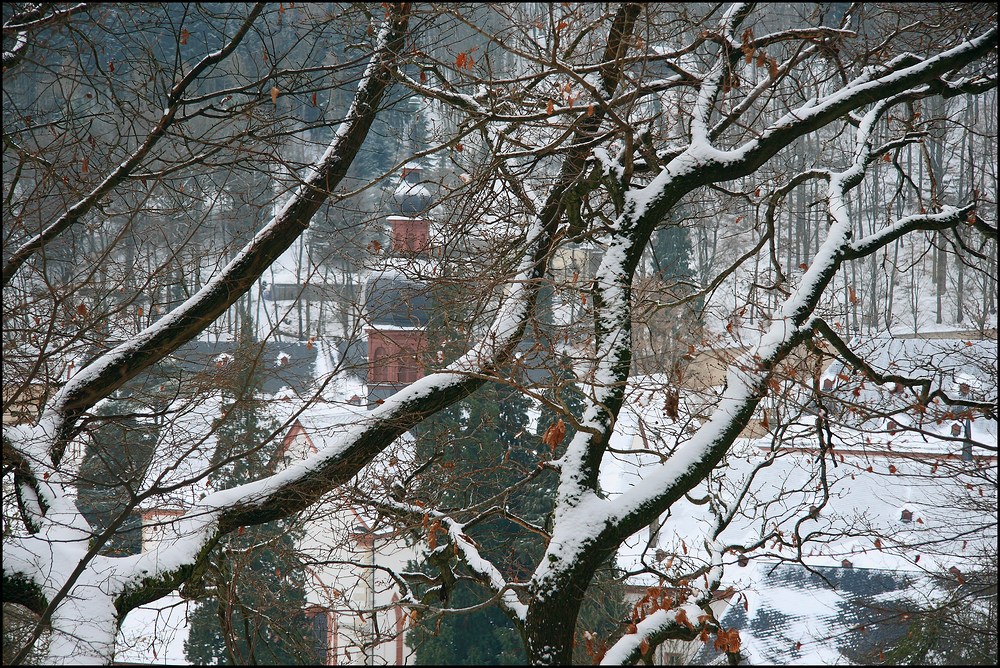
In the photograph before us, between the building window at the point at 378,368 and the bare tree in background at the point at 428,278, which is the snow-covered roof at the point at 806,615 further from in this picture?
the bare tree in background at the point at 428,278

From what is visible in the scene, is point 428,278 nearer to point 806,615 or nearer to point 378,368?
point 378,368

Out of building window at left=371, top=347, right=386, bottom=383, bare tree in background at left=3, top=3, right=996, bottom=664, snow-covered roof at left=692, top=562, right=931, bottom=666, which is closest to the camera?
bare tree in background at left=3, top=3, right=996, bottom=664

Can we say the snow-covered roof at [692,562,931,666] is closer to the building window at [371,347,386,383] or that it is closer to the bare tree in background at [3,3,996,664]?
the building window at [371,347,386,383]

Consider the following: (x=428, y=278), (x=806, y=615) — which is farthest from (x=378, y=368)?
(x=806, y=615)

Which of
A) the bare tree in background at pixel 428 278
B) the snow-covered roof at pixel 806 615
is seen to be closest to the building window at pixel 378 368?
the bare tree in background at pixel 428 278

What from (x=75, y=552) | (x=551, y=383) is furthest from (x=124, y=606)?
(x=551, y=383)

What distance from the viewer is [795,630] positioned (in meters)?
13.0

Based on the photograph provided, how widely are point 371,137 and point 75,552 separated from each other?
1841 cm

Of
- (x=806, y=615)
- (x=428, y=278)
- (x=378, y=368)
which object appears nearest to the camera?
(x=428, y=278)

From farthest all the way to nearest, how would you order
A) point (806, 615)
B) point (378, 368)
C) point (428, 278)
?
point (806, 615) < point (378, 368) < point (428, 278)

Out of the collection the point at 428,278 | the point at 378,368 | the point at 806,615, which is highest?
the point at 428,278

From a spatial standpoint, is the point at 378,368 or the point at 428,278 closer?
the point at 428,278

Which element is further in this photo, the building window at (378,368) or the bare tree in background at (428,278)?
the building window at (378,368)

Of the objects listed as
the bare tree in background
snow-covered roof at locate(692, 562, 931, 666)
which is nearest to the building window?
the bare tree in background
